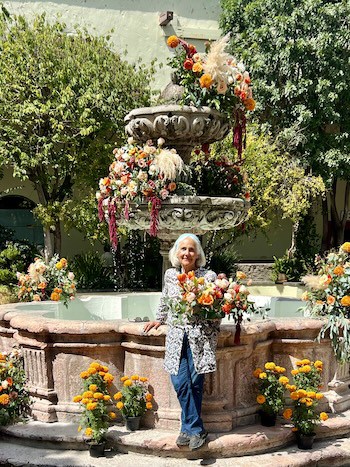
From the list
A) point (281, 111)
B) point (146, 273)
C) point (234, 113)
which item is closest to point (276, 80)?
point (281, 111)

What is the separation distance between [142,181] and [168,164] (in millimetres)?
298

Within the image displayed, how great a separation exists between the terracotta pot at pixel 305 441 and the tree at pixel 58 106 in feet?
33.1

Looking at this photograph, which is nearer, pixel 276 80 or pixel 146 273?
pixel 146 273

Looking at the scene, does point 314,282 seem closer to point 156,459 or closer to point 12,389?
point 156,459

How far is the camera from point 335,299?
5.09 m

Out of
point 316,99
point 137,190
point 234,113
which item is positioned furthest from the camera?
point 316,99

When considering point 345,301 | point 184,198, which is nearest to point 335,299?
point 345,301

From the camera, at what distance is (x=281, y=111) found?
17.3 meters

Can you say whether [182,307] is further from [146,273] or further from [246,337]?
[146,273]

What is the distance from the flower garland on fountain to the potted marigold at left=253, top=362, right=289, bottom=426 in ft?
5.81

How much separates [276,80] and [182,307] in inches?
546

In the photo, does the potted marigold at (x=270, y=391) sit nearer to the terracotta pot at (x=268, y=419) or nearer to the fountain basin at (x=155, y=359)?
the terracotta pot at (x=268, y=419)

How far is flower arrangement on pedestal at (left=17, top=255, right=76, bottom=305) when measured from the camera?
21.4 feet

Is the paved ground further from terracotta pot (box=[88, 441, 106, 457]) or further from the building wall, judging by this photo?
Answer: the building wall
